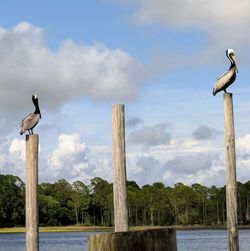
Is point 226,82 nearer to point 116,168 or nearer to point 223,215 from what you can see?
point 116,168

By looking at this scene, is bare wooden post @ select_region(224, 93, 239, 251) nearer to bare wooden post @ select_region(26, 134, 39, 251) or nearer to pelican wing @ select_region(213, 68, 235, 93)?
pelican wing @ select_region(213, 68, 235, 93)

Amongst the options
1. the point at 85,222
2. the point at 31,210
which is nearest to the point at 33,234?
the point at 31,210

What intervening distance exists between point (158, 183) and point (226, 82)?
16076cm

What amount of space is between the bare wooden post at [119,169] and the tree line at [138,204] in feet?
437

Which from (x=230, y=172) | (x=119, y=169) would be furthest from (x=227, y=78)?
(x=119, y=169)

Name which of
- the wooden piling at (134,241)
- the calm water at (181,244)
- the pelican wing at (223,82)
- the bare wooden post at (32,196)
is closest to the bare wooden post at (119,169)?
the bare wooden post at (32,196)

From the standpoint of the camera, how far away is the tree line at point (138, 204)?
14625 cm

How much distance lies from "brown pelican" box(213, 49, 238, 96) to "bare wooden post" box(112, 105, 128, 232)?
2940 mm

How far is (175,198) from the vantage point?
153m

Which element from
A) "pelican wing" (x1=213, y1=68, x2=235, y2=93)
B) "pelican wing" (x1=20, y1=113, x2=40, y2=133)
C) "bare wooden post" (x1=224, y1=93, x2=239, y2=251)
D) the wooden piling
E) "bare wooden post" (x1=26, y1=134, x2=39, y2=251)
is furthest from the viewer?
"pelican wing" (x1=20, y1=113, x2=40, y2=133)

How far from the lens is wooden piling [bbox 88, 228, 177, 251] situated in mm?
3145

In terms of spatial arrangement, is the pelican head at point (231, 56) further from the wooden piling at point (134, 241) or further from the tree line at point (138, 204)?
the tree line at point (138, 204)

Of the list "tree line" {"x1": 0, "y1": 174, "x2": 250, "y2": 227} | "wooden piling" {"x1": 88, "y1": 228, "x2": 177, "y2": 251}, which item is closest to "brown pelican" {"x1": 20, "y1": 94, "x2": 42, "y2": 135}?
"wooden piling" {"x1": 88, "y1": 228, "x2": 177, "y2": 251}

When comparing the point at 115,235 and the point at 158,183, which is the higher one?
the point at 158,183
